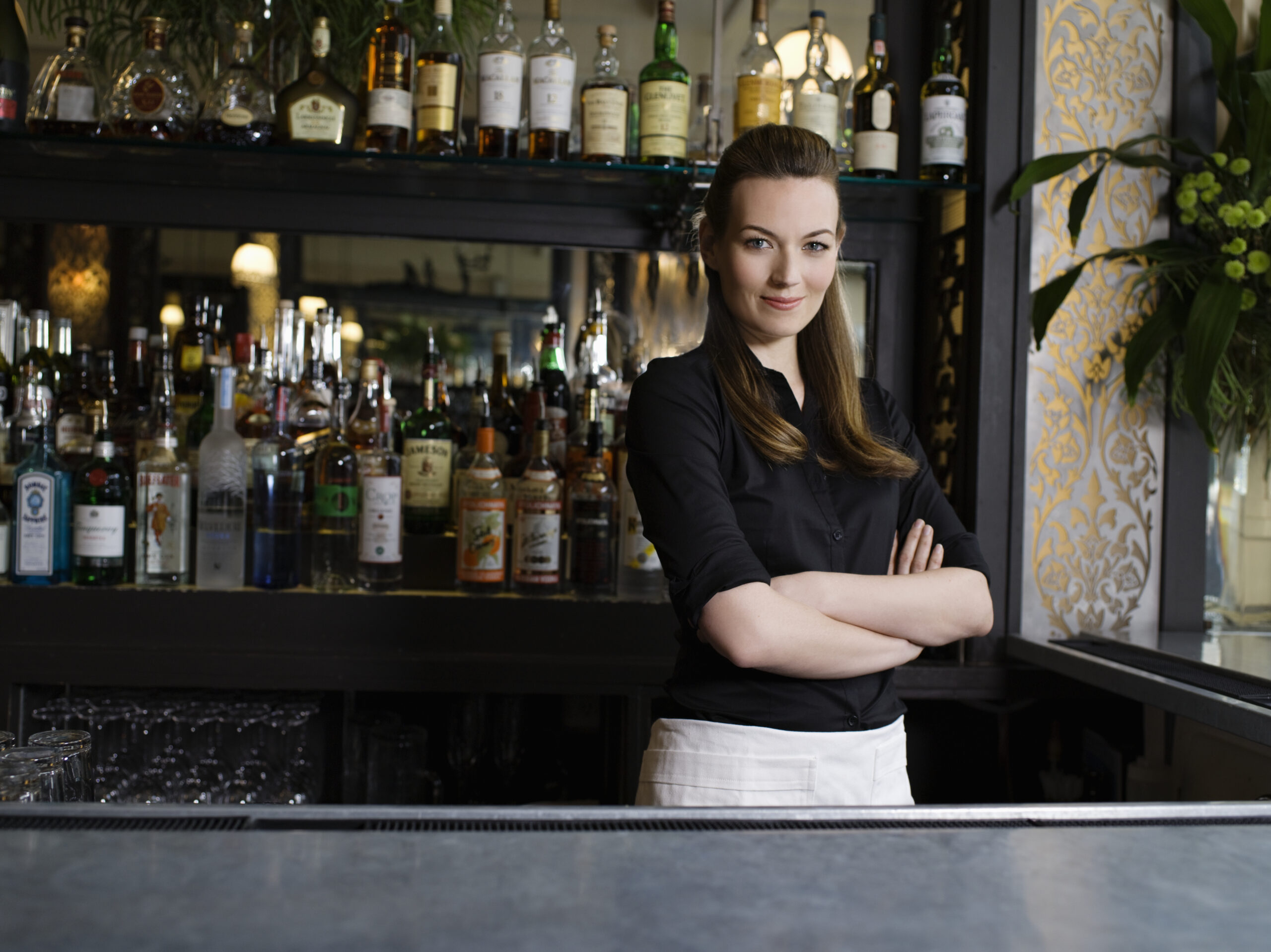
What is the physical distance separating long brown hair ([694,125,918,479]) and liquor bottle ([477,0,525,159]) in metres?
0.69

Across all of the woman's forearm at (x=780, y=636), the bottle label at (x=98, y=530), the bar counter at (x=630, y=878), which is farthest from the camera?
the bottle label at (x=98, y=530)

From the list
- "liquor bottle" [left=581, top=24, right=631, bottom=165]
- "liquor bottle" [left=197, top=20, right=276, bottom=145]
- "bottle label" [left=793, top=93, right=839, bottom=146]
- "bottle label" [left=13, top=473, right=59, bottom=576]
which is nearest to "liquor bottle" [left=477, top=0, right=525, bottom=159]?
"liquor bottle" [left=581, top=24, right=631, bottom=165]

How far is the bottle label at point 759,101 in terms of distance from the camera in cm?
179

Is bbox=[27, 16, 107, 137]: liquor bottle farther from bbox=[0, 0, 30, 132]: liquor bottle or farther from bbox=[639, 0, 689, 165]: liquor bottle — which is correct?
bbox=[639, 0, 689, 165]: liquor bottle

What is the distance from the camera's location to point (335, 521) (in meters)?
1.79

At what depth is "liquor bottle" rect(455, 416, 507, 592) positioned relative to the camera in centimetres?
174

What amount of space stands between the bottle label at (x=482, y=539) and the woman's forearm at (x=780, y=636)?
785mm

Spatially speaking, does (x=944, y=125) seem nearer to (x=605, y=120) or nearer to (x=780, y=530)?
(x=605, y=120)

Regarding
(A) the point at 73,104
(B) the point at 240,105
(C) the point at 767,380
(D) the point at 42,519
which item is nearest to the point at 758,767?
(C) the point at 767,380

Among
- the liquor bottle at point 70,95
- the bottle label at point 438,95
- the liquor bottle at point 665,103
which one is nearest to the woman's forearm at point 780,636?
the liquor bottle at point 665,103

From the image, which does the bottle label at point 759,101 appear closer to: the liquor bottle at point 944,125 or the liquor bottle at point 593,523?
the liquor bottle at point 944,125

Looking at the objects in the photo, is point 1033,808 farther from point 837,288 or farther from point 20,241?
point 20,241

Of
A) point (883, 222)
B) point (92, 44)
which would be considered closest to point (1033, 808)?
point (883, 222)

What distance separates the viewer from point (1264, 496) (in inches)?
75.0
